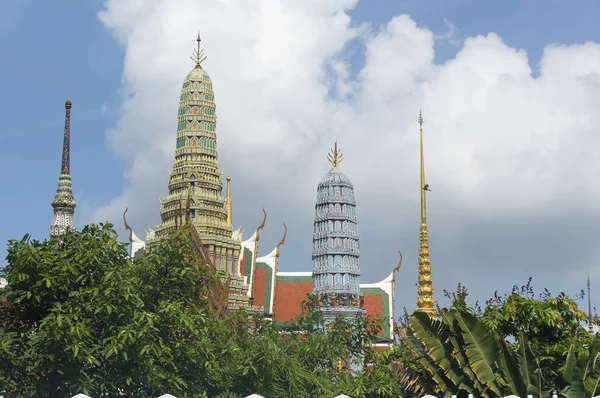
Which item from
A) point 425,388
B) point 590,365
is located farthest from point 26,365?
point 590,365

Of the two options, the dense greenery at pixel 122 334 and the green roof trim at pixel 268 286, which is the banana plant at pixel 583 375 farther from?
the green roof trim at pixel 268 286

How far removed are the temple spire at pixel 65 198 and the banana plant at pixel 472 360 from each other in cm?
4038

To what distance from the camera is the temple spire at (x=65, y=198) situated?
60250mm

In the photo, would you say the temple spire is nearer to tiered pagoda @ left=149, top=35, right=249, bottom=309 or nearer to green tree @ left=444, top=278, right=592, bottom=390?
tiered pagoda @ left=149, top=35, right=249, bottom=309

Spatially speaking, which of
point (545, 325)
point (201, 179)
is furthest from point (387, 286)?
point (545, 325)

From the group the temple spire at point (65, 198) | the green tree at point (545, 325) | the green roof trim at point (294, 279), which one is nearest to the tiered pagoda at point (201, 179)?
the green roof trim at point (294, 279)

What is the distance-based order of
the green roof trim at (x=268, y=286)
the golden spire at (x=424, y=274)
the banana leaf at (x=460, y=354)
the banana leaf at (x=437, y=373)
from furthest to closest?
the green roof trim at (x=268, y=286) → the golden spire at (x=424, y=274) → the banana leaf at (x=437, y=373) → the banana leaf at (x=460, y=354)

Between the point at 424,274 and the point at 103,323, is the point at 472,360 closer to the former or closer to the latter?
the point at 103,323

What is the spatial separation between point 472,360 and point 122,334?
26.1ft

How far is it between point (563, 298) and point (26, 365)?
585 inches

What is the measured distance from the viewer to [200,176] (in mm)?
51219

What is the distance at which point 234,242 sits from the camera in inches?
2014

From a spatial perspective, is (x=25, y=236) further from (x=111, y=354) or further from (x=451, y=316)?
(x=451, y=316)

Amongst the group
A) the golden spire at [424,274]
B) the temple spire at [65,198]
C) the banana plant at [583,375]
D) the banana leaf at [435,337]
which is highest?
the temple spire at [65,198]
